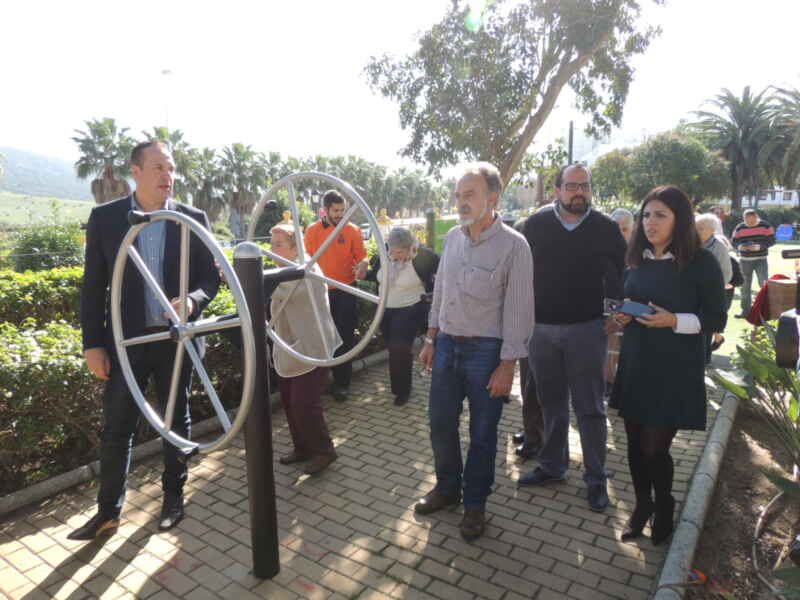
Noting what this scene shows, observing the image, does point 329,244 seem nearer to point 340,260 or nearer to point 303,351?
point 303,351

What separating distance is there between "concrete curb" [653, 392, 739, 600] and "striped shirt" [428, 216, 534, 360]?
1.25 metres

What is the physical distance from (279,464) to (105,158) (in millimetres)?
37945

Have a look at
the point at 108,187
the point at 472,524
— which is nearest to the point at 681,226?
the point at 472,524

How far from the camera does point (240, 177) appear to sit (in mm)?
49438

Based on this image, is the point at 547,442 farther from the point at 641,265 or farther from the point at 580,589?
the point at 641,265

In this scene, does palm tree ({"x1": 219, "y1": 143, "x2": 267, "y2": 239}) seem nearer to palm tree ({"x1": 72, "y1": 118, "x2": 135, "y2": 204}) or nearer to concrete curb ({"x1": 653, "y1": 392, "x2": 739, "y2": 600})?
palm tree ({"x1": 72, "y1": 118, "x2": 135, "y2": 204})

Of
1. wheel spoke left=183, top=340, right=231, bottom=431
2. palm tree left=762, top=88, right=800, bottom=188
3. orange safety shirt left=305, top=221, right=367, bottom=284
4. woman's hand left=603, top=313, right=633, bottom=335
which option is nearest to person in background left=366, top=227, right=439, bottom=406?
orange safety shirt left=305, top=221, right=367, bottom=284

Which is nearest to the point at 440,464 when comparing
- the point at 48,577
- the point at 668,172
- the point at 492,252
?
the point at 492,252

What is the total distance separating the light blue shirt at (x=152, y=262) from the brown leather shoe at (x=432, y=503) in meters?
1.81

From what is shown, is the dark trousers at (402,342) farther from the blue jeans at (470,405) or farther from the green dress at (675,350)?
the green dress at (675,350)

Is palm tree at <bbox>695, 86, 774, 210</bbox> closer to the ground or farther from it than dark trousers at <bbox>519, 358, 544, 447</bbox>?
farther from it

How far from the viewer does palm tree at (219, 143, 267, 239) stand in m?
48.9

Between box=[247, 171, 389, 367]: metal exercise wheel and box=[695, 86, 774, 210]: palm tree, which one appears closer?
box=[247, 171, 389, 367]: metal exercise wheel

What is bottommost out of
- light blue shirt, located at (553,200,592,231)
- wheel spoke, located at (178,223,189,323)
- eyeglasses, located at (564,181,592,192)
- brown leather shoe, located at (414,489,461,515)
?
brown leather shoe, located at (414,489,461,515)
